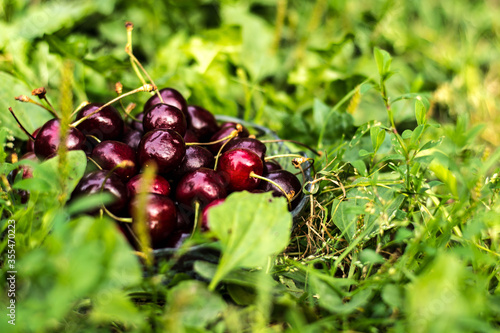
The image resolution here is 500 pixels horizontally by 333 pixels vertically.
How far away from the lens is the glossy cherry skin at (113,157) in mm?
1150

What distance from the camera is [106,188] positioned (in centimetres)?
103

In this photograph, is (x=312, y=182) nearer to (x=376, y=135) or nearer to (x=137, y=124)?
(x=376, y=135)

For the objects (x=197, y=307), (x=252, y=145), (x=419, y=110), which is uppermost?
(x=419, y=110)

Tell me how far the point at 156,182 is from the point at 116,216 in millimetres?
148

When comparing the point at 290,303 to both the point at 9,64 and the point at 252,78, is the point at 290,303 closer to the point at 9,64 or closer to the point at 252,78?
the point at 252,78

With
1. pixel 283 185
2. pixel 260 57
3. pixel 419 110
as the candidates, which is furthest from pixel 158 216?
pixel 260 57

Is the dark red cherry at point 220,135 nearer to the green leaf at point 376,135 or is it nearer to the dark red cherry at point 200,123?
the dark red cherry at point 200,123

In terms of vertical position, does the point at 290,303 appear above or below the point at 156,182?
below

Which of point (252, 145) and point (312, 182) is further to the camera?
point (252, 145)

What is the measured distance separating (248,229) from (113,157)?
18.3 inches

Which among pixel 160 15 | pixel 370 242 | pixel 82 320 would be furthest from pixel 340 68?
pixel 82 320


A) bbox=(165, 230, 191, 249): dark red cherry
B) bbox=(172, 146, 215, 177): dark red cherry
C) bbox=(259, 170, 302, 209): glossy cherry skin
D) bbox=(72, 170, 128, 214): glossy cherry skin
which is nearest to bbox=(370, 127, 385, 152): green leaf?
bbox=(259, 170, 302, 209): glossy cherry skin

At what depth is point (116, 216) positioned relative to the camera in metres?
1.05

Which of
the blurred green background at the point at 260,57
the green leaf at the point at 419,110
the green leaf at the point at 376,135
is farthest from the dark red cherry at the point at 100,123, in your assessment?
the green leaf at the point at 419,110
